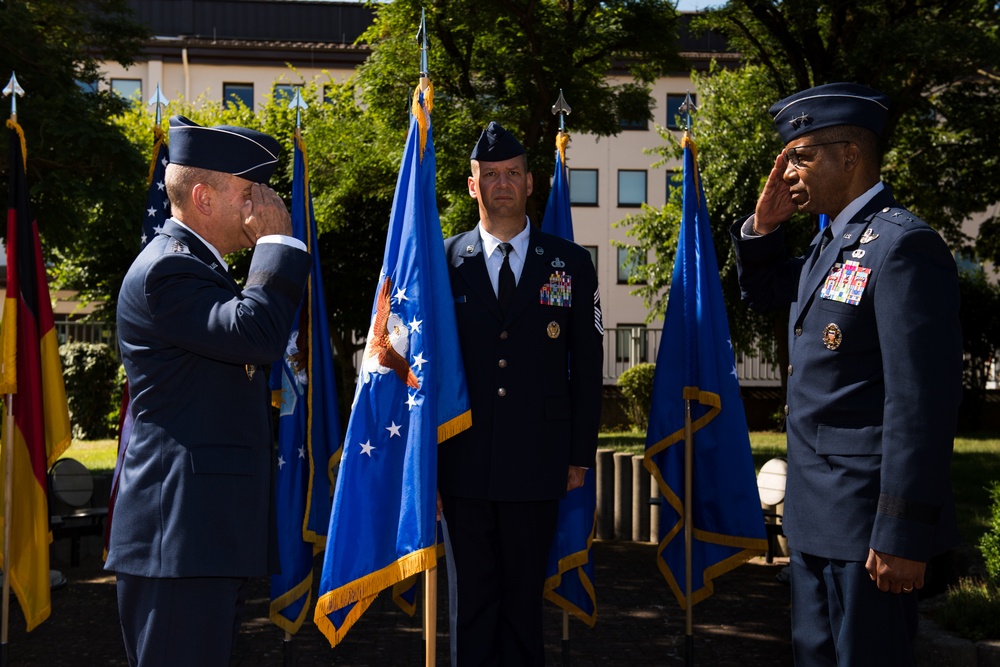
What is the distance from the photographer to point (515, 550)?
445 centimetres

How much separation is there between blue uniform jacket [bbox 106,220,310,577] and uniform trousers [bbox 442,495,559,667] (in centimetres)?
145

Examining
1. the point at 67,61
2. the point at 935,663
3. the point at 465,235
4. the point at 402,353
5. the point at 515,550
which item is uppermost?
the point at 67,61

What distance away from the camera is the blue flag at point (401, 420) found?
4230mm

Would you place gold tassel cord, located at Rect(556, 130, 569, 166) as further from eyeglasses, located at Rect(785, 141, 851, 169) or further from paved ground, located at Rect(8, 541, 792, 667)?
paved ground, located at Rect(8, 541, 792, 667)

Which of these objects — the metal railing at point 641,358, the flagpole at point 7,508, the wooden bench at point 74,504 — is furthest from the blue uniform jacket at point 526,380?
the metal railing at point 641,358

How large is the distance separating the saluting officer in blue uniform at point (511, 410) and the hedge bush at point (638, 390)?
1565 centimetres

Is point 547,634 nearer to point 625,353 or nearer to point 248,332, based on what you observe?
point 248,332

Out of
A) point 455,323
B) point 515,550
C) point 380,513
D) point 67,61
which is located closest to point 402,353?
point 455,323

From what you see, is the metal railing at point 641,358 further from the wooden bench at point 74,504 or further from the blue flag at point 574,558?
the blue flag at point 574,558

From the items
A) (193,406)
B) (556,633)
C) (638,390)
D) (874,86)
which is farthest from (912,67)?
(193,406)

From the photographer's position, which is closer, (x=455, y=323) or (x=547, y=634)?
(x=455, y=323)

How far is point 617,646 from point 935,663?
6.11 ft

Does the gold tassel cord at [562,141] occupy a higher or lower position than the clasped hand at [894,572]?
higher

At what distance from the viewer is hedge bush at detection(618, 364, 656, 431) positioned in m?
20.2
